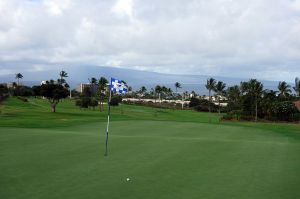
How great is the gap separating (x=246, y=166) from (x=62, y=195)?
7.23 m

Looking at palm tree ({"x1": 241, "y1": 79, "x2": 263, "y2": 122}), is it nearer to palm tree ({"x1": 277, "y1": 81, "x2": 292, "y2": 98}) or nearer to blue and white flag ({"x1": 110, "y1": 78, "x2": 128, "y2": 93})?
palm tree ({"x1": 277, "y1": 81, "x2": 292, "y2": 98})

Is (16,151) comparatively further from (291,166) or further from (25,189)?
(291,166)

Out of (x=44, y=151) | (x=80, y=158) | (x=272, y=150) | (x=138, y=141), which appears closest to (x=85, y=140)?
(x=138, y=141)

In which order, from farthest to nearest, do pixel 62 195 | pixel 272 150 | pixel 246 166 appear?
pixel 272 150 < pixel 246 166 < pixel 62 195

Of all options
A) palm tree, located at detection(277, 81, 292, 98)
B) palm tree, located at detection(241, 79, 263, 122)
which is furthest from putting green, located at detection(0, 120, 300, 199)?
palm tree, located at detection(277, 81, 292, 98)

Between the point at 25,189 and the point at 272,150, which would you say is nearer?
the point at 25,189

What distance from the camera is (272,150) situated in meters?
19.0

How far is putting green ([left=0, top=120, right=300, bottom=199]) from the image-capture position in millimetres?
10328

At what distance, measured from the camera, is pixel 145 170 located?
13.1 meters

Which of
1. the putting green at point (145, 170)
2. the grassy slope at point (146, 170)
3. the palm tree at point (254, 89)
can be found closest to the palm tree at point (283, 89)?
the palm tree at point (254, 89)

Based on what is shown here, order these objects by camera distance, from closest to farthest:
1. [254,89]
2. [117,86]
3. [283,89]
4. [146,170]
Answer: [146,170] < [117,86] < [254,89] < [283,89]

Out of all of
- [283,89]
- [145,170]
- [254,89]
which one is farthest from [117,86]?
[283,89]

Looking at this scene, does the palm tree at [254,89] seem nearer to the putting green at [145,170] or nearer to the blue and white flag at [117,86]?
the putting green at [145,170]

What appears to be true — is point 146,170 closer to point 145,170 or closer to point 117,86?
point 145,170
